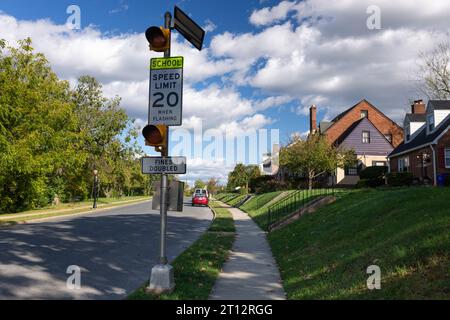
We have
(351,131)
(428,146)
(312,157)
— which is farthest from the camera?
(351,131)

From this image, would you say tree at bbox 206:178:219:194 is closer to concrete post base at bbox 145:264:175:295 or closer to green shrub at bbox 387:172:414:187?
green shrub at bbox 387:172:414:187

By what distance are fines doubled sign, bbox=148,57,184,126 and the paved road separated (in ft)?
10.6

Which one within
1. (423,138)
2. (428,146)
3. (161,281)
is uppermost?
(423,138)

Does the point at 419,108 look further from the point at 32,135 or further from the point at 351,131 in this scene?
the point at 32,135

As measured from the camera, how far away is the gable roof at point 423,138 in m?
27.5

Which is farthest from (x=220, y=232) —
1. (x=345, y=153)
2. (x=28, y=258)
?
(x=345, y=153)

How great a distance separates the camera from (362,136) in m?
44.2

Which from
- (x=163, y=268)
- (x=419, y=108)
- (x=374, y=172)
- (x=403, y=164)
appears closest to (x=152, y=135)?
(x=163, y=268)

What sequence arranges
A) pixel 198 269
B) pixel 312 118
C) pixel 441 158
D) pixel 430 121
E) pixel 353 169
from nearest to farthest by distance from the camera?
pixel 198 269
pixel 441 158
pixel 430 121
pixel 353 169
pixel 312 118

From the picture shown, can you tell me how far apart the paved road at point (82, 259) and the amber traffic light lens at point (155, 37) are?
444 cm

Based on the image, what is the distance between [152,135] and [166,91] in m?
0.85

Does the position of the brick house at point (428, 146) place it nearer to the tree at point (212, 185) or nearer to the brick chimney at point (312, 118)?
the brick chimney at point (312, 118)

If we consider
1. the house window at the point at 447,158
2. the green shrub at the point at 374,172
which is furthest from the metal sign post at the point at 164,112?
the green shrub at the point at 374,172

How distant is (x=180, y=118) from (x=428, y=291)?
4412 millimetres
